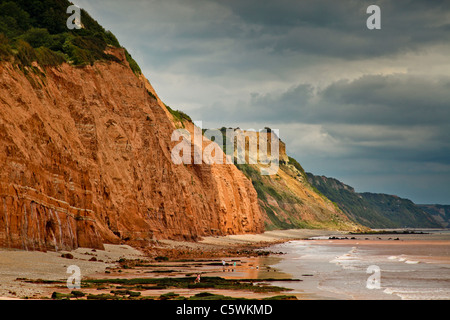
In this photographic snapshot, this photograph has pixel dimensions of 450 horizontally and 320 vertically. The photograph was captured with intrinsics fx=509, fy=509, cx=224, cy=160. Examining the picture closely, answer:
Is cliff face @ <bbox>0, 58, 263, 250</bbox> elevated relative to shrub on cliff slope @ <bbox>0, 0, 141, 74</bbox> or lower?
lower

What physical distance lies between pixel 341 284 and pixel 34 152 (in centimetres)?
2083

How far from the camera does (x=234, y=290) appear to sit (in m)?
23.6

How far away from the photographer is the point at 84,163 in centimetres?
4028

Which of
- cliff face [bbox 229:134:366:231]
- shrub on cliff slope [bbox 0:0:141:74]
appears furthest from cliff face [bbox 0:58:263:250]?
cliff face [bbox 229:134:366:231]

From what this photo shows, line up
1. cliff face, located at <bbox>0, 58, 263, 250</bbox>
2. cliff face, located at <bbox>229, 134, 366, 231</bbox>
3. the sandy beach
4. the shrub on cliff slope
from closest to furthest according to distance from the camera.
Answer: the sandy beach, cliff face, located at <bbox>0, 58, 263, 250</bbox>, the shrub on cliff slope, cliff face, located at <bbox>229, 134, 366, 231</bbox>

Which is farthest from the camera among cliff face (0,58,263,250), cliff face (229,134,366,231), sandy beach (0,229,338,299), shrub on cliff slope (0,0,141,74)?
cliff face (229,134,366,231)

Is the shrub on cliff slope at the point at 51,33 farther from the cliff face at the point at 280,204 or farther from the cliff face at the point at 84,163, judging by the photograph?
the cliff face at the point at 280,204

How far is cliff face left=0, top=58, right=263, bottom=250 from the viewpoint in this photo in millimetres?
30547

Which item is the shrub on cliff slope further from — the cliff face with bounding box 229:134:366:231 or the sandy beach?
the cliff face with bounding box 229:134:366:231

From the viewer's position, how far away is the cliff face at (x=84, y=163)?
100 ft

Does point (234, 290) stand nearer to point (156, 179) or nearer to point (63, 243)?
point (63, 243)

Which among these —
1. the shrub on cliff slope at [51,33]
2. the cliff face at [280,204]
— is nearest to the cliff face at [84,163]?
the shrub on cliff slope at [51,33]

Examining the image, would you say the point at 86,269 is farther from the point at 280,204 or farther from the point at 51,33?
the point at 280,204
